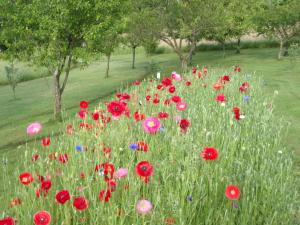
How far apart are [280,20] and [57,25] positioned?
95.6 feet

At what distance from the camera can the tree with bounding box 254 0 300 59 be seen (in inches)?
1652

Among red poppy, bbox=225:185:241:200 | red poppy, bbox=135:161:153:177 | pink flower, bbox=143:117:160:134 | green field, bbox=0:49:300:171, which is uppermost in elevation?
pink flower, bbox=143:117:160:134

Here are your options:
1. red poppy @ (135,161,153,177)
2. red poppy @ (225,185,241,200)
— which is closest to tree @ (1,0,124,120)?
red poppy @ (135,161,153,177)

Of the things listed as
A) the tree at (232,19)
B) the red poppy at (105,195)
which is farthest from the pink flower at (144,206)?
the tree at (232,19)

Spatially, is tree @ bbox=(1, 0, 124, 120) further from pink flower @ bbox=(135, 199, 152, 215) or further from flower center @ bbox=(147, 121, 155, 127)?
pink flower @ bbox=(135, 199, 152, 215)

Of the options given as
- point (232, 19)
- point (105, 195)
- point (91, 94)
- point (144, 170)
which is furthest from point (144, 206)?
point (232, 19)

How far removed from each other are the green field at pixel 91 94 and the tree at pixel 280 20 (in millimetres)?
2670

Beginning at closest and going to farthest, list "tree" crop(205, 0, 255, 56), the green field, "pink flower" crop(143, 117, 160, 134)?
1. "pink flower" crop(143, 117, 160, 134)
2. the green field
3. "tree" crop(205, 0, 255, 56)

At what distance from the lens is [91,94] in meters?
30.4

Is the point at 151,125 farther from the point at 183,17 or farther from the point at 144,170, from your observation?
the point at 183,17

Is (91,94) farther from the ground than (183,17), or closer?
closer

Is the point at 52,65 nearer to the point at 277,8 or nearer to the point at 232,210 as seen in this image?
the point at 232,210

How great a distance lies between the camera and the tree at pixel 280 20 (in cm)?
4197

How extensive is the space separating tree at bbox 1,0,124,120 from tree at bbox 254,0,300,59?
25431 mm
